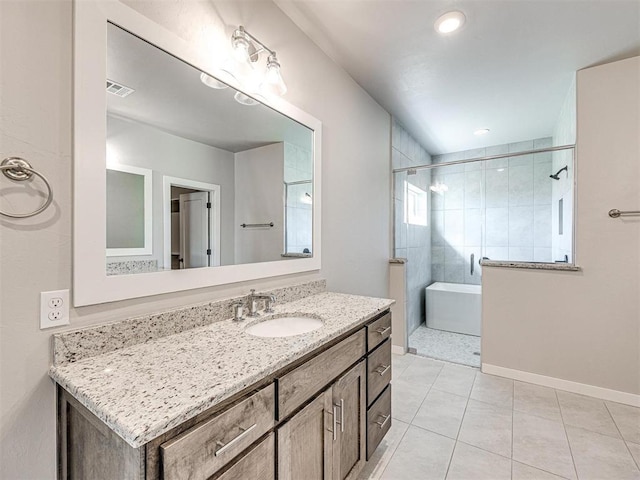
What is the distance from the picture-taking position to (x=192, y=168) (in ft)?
4.50

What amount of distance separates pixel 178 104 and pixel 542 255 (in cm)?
295

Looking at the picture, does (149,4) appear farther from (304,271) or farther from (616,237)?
(616,237)

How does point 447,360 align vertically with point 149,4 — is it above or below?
below

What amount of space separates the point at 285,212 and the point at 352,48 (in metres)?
1.27

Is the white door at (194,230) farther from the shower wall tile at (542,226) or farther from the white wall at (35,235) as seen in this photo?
the shower wall tile at (542,226)

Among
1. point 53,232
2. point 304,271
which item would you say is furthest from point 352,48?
point 53,232

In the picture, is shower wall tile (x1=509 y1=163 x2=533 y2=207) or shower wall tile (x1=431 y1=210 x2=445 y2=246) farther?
shower wall tile (x1=431 y1=210 x2=445 y2=246)

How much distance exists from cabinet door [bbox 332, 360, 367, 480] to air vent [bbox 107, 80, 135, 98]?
1.35m

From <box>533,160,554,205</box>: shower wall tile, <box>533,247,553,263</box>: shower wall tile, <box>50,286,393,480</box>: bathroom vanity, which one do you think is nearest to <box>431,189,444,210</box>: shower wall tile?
<box>533,160,554,205</box>: shower wall tile

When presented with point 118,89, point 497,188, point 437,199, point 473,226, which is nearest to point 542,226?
point 497,188

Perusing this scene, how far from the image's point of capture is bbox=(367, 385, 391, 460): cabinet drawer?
151 cm

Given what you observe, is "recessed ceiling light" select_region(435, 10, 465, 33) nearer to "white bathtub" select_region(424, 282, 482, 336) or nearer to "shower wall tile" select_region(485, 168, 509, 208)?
"shower wall tile" select_region(485, 168, 509, 208)

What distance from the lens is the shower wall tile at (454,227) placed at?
3.70m

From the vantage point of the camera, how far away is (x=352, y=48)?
2.11 m
